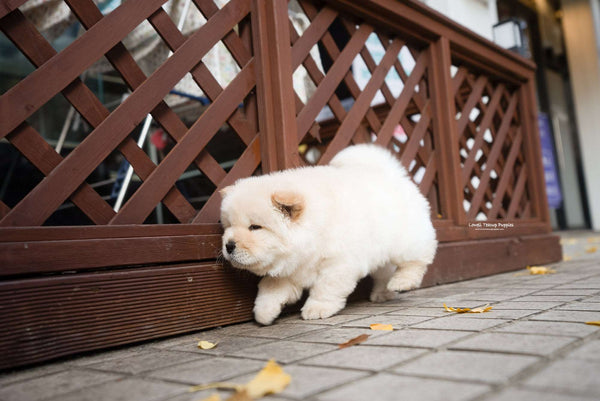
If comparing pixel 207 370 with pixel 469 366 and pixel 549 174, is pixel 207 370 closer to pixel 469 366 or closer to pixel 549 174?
pixel 469 366

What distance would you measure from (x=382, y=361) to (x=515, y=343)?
426 millimetres

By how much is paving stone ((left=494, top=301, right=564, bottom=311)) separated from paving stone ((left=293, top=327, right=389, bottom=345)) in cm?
70

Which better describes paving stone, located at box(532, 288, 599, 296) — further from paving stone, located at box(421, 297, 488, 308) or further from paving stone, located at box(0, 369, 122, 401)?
paving stone, located at box(0, 369, 122, 401)

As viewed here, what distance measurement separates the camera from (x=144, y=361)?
5.53 feet

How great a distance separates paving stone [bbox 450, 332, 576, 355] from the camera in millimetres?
1424

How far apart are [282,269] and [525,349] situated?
1014 mm

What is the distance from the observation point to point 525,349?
4.70 feet

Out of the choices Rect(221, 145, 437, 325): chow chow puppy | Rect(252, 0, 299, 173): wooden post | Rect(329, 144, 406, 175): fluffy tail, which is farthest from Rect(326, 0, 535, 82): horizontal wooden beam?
Rect(221, 145, 437, 325): chow chow puppy

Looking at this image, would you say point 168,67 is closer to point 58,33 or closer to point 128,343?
point 128,343

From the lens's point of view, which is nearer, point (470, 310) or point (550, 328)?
point (550, 328)

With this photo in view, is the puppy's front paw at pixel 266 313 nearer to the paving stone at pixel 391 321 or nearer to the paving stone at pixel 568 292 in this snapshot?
the paving stone at pixel 391 321

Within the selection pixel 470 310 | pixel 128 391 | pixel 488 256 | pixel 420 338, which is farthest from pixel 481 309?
pixel 488 256

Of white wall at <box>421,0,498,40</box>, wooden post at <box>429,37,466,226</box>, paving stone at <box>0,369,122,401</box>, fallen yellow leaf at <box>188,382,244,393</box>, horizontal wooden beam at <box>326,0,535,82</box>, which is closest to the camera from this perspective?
fallen yellow leaf at <box>188,382,244,393</box>

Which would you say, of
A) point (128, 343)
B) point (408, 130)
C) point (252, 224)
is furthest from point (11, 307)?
point (408, 130)
